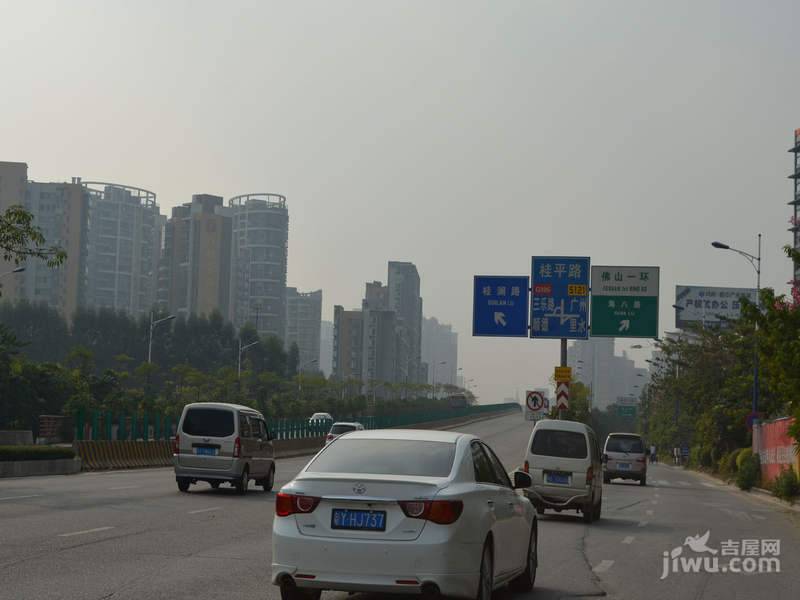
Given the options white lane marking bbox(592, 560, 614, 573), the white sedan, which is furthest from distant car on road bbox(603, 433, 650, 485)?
the white sedan

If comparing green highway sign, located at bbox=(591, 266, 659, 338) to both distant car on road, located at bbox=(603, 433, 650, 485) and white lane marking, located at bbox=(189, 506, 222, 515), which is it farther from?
white lane marking, located at bbox=(189, 506, 222, 515)

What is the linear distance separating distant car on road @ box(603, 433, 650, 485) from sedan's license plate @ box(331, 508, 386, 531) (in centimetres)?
3457

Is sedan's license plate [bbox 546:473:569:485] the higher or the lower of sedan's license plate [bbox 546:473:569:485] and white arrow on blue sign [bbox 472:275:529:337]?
the lower

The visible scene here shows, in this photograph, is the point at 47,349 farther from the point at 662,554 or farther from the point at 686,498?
the point at 662,554

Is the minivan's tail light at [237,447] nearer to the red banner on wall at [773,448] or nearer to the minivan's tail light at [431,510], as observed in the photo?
the minivan's tail light at [431,510]

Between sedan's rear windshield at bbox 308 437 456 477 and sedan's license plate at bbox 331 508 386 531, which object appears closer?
sedan's license plate at bbox 331 508 386 531

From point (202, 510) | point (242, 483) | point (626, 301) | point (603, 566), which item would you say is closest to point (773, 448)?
point (626, 301)

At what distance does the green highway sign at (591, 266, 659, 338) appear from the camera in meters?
39.3

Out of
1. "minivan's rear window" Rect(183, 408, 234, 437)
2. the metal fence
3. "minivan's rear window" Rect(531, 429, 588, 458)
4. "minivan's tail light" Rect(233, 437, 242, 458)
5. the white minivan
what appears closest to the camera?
the white minivan

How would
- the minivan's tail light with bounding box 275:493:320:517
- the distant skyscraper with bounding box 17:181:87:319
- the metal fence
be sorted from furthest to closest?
the distant skyscraper with bounding box 17:181:87:319
the metal fence
the minivan's tail light with bounding box 275:493:320:517

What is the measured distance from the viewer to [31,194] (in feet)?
649

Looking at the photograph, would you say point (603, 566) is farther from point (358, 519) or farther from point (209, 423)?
point (209, 423)

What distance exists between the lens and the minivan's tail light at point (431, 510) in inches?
351

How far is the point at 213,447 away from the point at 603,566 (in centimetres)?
1294
